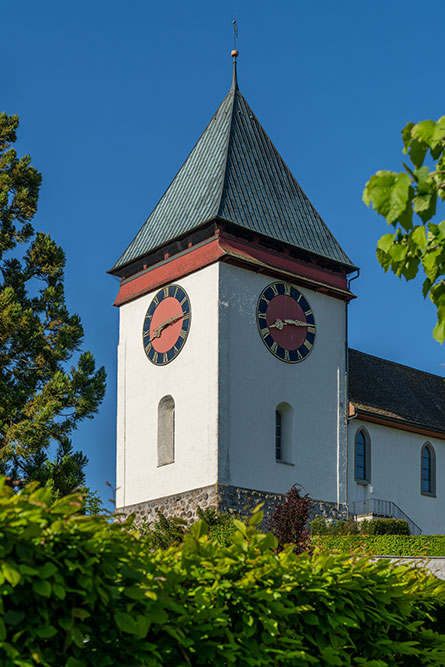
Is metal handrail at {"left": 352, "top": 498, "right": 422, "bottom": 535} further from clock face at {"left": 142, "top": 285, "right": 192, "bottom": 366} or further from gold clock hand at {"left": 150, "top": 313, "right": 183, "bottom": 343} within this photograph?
gold clock hand at {"left": 150, "top": 313, "right": 183, "bottom": 343}

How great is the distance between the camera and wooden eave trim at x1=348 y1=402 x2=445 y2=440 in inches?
1318

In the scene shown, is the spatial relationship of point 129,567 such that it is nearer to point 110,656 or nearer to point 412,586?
point 110,656

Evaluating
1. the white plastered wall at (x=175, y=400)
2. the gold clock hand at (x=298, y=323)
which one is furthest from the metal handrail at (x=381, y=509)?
the white plastered wall at (x=175, y=400)

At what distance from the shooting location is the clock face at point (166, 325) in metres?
32.0

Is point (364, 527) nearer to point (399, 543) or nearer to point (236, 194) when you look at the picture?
point (399, 543)

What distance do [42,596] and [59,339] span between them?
2568cm

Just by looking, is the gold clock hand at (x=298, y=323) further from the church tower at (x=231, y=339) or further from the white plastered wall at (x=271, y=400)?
the white plastered wall at (x=271, y=400)

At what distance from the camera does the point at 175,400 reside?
3167cm

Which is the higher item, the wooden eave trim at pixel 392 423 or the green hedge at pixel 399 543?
the wooden eave trim at pixel 392 423

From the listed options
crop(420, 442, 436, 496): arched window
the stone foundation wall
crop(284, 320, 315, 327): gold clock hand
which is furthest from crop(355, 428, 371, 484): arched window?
crop(284, 320, 315, 327): gold clock hand

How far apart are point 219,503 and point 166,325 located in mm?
6395

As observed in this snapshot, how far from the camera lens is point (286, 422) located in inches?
1258

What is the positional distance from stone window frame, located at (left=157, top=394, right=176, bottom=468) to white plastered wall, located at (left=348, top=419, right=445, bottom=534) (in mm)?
5734

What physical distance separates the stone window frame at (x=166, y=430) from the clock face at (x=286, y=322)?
3.61 meters
